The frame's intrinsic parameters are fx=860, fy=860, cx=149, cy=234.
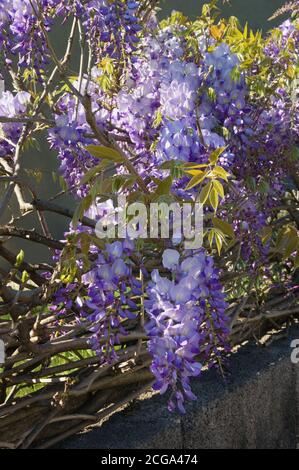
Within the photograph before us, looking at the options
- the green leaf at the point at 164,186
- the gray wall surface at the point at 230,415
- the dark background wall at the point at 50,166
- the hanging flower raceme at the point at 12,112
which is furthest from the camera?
the dark background wall at the point at 50,166

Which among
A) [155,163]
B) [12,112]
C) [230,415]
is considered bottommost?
[230,415]

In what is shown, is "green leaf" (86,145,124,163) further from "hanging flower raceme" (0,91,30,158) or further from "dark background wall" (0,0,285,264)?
"dark background wall" (0,0,285,264)

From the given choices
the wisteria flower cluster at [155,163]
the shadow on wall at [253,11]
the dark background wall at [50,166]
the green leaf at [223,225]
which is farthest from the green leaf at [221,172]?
the shadow on wall at [253,11]

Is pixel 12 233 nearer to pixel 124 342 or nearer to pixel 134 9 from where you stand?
pixel 124 342

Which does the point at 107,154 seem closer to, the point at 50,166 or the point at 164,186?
the point at 164,186

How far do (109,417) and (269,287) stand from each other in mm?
885

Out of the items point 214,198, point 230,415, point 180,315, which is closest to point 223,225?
point 214,198

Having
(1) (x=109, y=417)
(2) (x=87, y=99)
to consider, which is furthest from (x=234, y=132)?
(1) (x=109, y=417)

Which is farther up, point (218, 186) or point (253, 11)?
point (253, 11)

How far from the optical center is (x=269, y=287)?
2.94 metres

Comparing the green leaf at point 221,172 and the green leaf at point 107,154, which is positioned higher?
the green leaf at point 107,154

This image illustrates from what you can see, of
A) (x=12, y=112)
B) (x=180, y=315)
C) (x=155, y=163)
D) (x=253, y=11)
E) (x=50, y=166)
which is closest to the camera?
(x=180, y=315)

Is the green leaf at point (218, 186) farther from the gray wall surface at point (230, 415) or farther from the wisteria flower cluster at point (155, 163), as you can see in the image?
the gray wall surface at point (230, 415)

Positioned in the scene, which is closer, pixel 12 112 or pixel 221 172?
pixel 221 172
